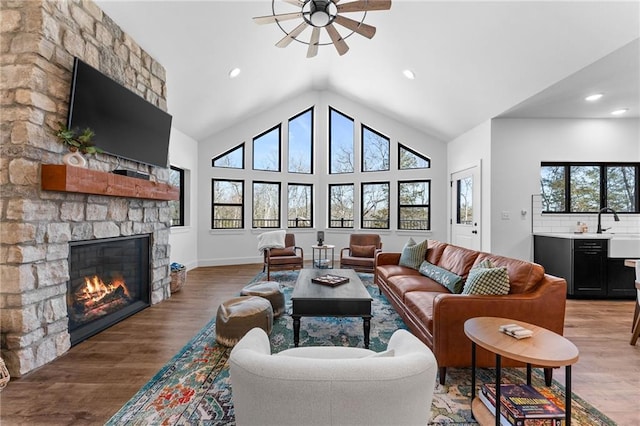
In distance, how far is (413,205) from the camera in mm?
7254

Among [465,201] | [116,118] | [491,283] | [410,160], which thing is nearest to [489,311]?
[491,283]

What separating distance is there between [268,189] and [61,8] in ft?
17.3

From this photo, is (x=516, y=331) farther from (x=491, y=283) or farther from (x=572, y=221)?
(x=572, y=221)

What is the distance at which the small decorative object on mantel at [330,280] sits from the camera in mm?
3277

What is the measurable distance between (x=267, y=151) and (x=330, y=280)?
198 inches

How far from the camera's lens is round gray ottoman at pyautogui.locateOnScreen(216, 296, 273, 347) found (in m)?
2.73

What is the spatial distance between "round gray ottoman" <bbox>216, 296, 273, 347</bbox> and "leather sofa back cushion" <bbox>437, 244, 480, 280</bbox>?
2.06 meters

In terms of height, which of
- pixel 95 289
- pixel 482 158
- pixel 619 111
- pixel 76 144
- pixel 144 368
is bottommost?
pixel 144 368

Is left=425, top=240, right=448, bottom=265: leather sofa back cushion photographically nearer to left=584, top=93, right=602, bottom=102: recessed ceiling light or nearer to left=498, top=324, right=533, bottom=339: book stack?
left=498, top=324, right=533, bottom=339: book stack

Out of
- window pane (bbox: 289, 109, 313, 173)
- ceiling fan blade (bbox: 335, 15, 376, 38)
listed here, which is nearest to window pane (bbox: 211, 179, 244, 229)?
window pane (bbox: 289, 109, 313, 173)

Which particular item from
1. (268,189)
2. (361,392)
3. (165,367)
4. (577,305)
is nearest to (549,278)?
(361,392)

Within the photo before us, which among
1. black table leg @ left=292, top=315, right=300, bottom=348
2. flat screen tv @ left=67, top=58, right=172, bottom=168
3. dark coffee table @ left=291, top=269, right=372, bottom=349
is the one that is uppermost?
flat screen tv @ left=67, top=58, right=172, bottom=168

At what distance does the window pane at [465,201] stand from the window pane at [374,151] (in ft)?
6.17

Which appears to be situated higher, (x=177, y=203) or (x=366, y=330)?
(x=177, y=203)
